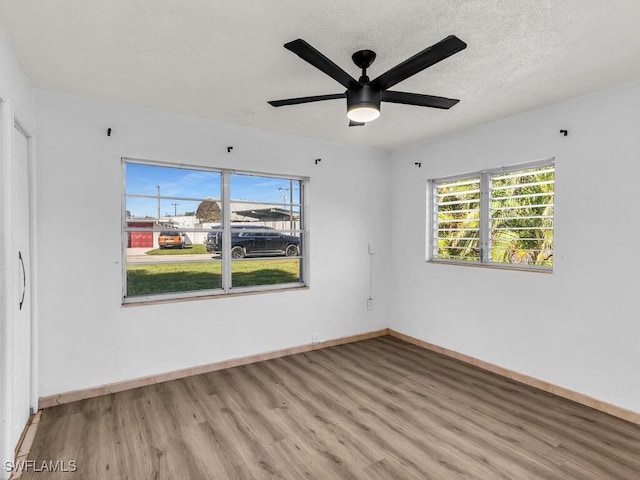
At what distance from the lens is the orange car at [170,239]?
11.4ft

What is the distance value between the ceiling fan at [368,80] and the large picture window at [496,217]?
65.9 inches

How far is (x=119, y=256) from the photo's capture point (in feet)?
10.3

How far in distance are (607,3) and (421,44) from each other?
0.91 metres

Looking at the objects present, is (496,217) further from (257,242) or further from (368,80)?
(257,242)

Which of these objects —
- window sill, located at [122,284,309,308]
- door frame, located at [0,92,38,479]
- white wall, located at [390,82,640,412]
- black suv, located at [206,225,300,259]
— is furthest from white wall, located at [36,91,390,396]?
white wall, located at [390,82,640,412]

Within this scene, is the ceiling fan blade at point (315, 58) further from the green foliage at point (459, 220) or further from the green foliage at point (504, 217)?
the green foliage at point (459, 220)

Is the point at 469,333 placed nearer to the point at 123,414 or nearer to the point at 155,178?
the point at 123,414

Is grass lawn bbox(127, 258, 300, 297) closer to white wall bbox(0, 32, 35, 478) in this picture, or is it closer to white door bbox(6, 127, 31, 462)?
white door bbox(6, 127, 31, 462)

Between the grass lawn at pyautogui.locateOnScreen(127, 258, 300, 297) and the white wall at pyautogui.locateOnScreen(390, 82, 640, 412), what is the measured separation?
2.04 meters

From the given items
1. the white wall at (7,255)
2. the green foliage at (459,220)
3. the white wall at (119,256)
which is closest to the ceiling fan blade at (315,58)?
the white wall at (7,255)

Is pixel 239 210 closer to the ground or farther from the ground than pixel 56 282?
farther from the ground

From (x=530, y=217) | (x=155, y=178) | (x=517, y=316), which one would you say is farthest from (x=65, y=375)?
(x=530, y=217)

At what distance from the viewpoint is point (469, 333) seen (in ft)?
12.7

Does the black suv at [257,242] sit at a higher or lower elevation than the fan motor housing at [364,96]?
lower
